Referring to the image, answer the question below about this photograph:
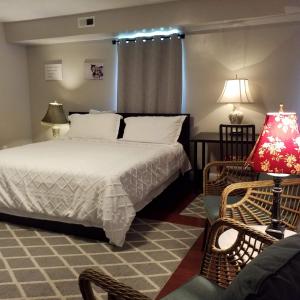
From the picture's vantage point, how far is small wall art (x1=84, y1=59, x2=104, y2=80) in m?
4.76

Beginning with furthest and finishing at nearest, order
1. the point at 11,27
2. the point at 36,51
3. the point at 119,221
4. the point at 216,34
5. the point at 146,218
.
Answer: the point at 36,51 → the point at 11,27 → the point at 216,34 → the point at 146,218 → the point at 119,221

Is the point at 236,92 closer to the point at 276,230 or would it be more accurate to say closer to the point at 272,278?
the point at 276,230

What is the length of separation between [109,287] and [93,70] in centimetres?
416

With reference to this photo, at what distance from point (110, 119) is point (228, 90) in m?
1.57

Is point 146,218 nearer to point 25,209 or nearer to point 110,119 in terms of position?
point 25,209

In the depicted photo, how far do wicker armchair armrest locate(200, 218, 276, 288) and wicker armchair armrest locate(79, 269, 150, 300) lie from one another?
0.55 metres

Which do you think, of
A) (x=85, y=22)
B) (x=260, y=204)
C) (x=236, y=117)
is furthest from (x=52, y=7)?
(x=260, y=204)

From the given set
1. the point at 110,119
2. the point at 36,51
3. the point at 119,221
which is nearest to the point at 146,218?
the point at 119,221

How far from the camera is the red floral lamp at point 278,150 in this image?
1.53 m

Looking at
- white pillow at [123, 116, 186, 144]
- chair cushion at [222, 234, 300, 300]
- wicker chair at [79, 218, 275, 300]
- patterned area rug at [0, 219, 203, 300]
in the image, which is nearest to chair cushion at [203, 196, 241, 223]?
patterned area rug at [0, 219, 203, 300]

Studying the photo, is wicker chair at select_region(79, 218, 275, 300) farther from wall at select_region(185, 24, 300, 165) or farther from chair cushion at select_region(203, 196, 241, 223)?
wall at select_region(185, 24, 300, 165)

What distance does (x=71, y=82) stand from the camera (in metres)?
4.99

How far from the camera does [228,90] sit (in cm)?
372

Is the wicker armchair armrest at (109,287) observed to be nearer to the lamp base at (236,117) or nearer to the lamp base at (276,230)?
the lamp base at (276,230)
